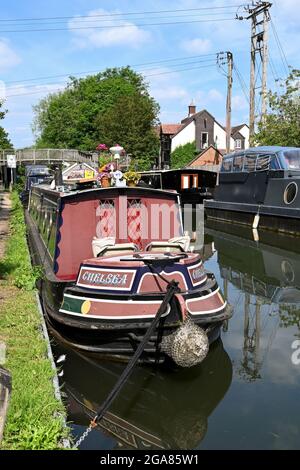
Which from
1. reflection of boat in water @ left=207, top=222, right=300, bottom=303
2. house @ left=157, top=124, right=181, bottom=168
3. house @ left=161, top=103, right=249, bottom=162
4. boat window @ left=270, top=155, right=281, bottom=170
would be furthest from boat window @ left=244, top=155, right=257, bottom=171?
house @ left=161, top=103, right=249, bottom=162

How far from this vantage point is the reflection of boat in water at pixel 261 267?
10.7 m

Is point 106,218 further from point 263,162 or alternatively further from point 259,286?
point 263,162

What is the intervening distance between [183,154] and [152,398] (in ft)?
174

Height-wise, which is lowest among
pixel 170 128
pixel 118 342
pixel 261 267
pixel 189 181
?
pixel 261 267

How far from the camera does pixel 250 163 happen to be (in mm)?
20938

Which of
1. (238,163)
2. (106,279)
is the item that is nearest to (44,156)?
(238,163)

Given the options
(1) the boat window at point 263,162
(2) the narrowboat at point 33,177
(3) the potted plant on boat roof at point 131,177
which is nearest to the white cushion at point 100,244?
(3) the potted plant on boat roof at point 131,177

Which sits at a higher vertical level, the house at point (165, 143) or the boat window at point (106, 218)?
the house at point (165, 143)

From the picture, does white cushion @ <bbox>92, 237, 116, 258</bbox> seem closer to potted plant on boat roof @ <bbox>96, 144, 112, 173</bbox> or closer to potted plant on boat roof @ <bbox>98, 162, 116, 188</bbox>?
potted plant on boat roof @ <bbox>98, 162, 116, 188</bbox>

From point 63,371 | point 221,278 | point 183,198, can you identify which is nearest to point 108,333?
point 63,371

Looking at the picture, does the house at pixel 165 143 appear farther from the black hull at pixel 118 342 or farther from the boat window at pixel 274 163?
the black hull at pixel 118 342

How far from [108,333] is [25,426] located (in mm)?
2175

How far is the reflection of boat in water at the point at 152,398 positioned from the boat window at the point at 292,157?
43.9 ft

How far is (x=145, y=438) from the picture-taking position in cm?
486
